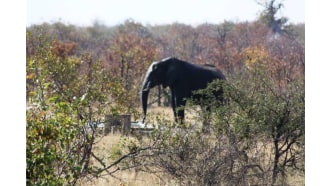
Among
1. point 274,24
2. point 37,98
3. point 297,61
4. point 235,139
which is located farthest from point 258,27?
point 37,98

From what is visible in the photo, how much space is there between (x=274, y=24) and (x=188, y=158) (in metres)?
30.6

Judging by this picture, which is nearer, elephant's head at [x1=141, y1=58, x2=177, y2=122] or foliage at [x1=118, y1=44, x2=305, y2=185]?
foliage at [x1=118, y1=44, x2=305, y2=185]

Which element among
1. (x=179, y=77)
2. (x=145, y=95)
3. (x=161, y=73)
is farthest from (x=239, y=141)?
(x=161, y=73)

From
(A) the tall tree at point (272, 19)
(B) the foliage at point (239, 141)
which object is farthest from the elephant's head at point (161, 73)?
(A) the tall tree at point (272, 19)

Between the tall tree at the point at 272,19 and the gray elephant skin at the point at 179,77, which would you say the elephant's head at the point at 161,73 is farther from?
the tall tree at the point at 272,19

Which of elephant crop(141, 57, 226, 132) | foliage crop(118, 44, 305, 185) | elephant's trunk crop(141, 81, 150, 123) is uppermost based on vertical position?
elephant crop(141, 57, 226, 132)

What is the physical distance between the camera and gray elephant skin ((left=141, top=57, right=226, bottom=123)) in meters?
14.1

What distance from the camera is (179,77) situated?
14227 mm

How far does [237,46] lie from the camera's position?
98.7 feet

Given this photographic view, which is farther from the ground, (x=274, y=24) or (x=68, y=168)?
(x=274, y=24)

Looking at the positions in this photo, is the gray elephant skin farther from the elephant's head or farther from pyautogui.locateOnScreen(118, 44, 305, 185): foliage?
pyautogui.locateOnScreen(118, 44, 305, 185): foliage

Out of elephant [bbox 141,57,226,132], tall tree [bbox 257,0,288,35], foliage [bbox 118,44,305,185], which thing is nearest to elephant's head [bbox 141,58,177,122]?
elephant [bbox 141,57,226,132]
